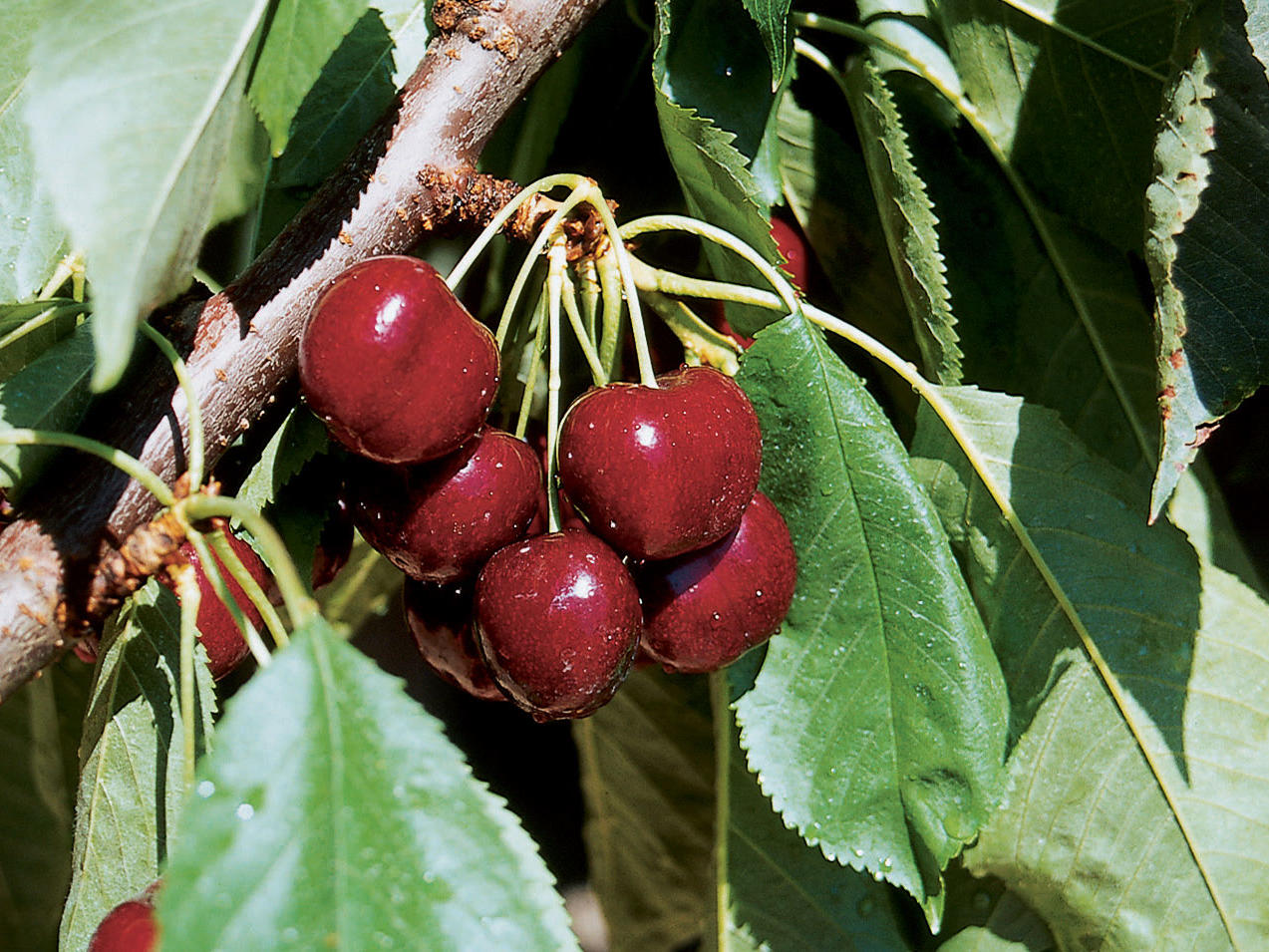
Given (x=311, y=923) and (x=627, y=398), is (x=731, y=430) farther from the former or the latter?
(x=311, y=923)

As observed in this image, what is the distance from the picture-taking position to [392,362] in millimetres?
603

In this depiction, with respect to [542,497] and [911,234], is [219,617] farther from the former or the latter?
[911,234]

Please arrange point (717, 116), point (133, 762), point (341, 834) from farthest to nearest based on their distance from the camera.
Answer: point (717, 116), point (133, 762), point (341, 834)

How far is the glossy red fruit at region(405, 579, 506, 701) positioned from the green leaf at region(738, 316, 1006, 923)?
18cm

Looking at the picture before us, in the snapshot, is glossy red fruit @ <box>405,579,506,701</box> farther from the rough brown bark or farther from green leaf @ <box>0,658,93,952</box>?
green leaf @ <box>0,658,93,952</box>

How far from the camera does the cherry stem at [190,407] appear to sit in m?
0.63

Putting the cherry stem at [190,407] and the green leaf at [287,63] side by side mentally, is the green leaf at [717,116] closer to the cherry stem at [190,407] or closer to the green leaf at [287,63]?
the green leaf at [287,63]

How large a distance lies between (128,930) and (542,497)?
1.08 feet

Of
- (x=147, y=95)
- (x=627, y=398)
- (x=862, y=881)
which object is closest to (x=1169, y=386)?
(x=627, y=398)

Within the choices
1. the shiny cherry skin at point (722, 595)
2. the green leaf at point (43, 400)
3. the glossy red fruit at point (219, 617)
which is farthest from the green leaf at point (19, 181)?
the shiny cherry skin at point (722, 595)

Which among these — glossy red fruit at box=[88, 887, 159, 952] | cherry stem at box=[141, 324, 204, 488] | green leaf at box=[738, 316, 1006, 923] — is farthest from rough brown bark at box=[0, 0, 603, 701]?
green leaf at box=[738, 316, 1006, 923]

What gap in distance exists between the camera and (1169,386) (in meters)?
0.71

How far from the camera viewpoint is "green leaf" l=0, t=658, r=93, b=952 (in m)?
1.15

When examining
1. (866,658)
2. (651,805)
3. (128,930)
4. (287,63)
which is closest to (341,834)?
(128,930)
